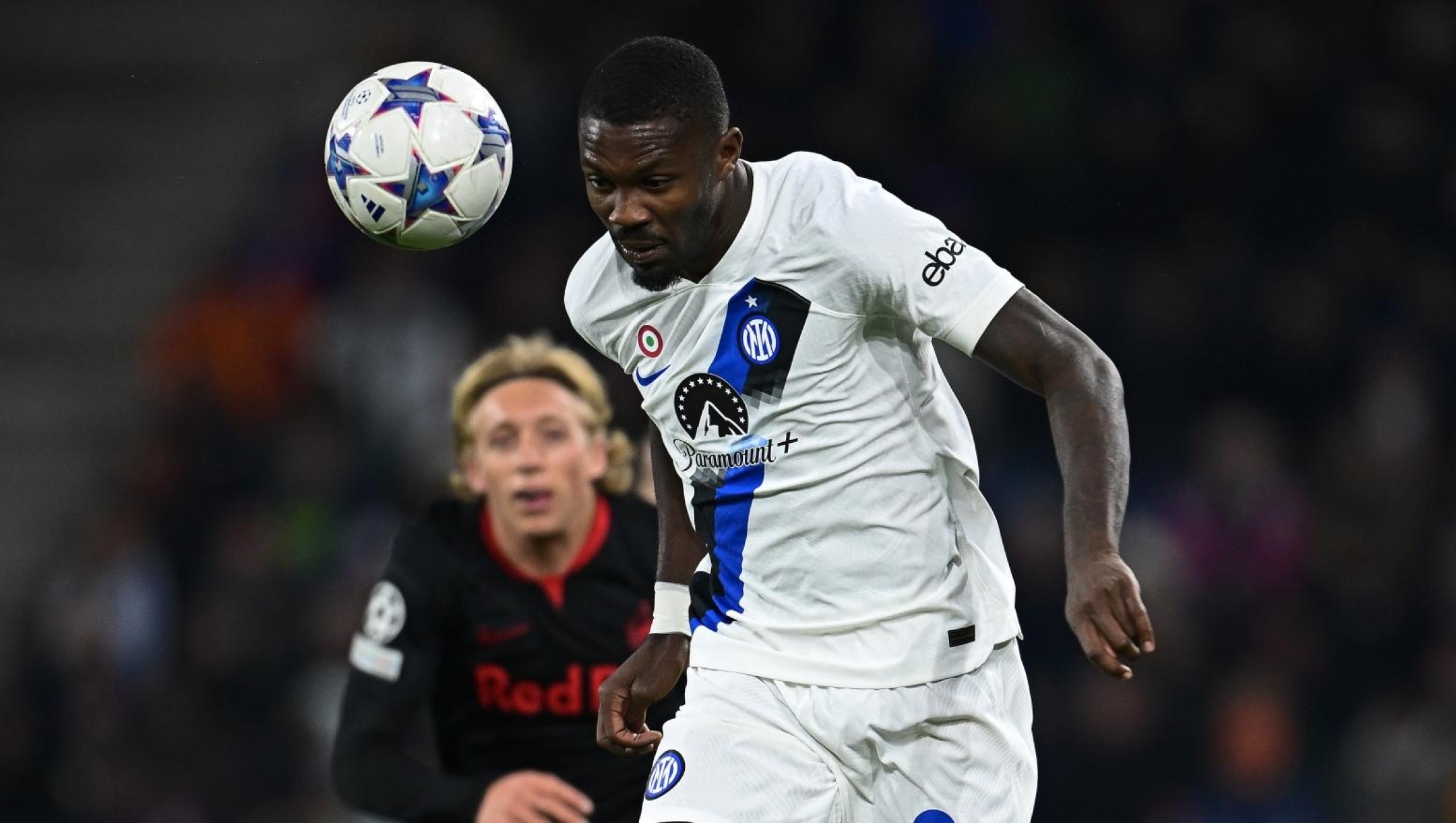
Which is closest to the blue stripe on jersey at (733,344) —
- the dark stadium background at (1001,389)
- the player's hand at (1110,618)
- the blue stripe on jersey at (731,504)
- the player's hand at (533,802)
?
the blue stripe on jersey at (731,504)

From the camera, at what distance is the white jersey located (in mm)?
3379

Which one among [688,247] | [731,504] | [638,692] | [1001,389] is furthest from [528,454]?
[1001,389]

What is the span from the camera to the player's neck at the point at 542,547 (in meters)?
5.06

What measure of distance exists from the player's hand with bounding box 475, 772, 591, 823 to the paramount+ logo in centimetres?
181

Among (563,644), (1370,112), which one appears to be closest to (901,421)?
(563,644)

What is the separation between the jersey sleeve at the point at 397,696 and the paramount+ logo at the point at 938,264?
2037mm

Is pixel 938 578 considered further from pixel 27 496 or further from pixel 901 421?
pixel 27 496

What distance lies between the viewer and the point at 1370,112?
10188 mm

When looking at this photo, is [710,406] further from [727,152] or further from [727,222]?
[727,152]

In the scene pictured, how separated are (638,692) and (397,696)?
53.8 inches

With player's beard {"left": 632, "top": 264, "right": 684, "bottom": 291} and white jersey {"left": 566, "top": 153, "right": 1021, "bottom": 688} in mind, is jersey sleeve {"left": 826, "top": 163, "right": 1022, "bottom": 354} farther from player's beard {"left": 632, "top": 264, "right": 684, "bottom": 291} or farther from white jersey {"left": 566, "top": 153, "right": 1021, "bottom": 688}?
player's beard {"left": 632, "top": 264, "right": 684, "bottom": 291}

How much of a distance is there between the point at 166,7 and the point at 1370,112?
782 cm

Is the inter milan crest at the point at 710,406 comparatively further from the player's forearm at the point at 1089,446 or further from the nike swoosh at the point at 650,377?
the player's forearm at the point at 1089,446

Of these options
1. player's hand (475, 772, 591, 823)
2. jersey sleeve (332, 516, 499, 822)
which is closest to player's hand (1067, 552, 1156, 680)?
player's hand (475, 772, 591, 823)
